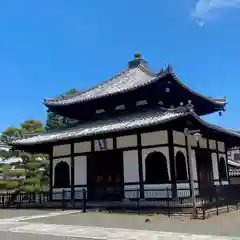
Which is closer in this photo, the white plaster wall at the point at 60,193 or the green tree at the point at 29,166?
the white plaster wall at the point at 60,193

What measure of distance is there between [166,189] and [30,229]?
8100 millimetres

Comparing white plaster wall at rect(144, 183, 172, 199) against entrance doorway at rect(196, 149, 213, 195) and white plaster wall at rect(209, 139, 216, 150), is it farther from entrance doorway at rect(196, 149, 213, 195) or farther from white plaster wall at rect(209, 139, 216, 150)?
white plaster wall at rect(209, 139, 216, 150)

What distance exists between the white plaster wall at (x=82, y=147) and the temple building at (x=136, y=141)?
65mm

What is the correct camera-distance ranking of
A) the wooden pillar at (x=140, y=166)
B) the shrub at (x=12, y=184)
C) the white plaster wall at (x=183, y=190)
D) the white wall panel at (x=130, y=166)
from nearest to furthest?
the white plaster wall at (x=183, y=190), the wooden pillar at (x=140, y=166), the white wall panel at (x=130, y=166), the shrub at (x=12, y=184)

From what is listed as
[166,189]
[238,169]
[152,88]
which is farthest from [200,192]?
[238,169]

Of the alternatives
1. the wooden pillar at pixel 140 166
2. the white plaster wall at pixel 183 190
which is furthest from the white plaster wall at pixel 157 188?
the white plaster wall at pixel 183 190

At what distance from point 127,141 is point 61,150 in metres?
5.37

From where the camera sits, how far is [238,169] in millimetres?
31500

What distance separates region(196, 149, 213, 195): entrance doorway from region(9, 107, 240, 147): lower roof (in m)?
1.99

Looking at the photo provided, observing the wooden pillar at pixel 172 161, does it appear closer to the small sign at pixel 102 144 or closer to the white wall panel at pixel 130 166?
the white wall panel at pixel 130 166

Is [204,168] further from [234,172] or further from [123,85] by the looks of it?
[234,172]

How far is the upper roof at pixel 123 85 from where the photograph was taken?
21.2 m

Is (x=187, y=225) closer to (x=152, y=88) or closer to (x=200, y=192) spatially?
(x=200, y=192)

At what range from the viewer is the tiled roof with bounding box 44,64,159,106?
2161 cm
